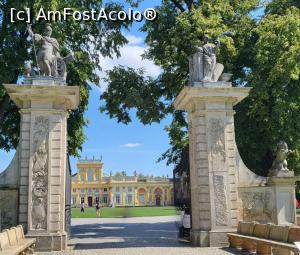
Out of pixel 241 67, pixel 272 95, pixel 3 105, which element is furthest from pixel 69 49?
pixel 272 95

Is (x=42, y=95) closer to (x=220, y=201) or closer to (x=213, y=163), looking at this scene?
(x=213, y=163)

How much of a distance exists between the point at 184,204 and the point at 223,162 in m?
2.62

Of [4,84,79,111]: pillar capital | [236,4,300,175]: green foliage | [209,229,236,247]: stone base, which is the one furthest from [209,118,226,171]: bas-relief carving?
[236,4,300,175]: green foliage

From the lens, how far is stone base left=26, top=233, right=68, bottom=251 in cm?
1182

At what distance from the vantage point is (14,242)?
997 cm

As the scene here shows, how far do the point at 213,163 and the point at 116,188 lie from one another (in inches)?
3886

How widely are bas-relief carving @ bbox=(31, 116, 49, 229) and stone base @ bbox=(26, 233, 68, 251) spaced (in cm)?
24

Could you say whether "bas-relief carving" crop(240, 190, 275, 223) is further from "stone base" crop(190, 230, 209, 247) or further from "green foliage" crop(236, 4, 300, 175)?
"green foliage" crop(236, 4, 300, 175)

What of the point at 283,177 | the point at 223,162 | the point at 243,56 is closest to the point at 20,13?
the point at 243,56

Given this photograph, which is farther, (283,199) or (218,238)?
(283,199)

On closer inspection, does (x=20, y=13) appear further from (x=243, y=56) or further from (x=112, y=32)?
(x=243, y=56)

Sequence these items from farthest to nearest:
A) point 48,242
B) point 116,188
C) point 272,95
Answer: point 116,188
point 272,95
point 48,242

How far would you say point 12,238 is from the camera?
9844 mm

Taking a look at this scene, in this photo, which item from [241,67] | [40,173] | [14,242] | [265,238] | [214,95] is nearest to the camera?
[14,242]
